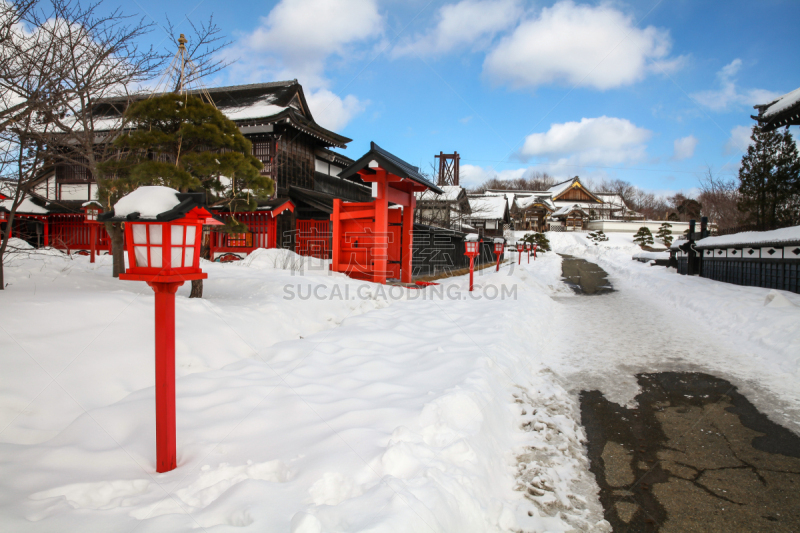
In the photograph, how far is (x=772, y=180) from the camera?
13414 millimetres

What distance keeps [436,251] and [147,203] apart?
45.8ft

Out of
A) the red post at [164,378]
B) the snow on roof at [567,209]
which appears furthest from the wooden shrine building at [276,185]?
the snow on roof at [567,209]

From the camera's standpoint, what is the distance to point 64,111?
21.9 ft

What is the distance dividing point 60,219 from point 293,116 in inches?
497

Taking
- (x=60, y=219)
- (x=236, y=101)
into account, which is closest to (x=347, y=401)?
(x=236, y=101)

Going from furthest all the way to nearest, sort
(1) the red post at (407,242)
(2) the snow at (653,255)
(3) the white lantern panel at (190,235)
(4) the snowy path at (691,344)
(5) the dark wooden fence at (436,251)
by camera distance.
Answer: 1. (2) the snow at (653,255)
2. (5) the dark wooden fence at (436,251)
3. (1) the red post at (407,242)
4. (4) the snowy path at (691,344)
5. (3) the white lantern panel at (190,235)

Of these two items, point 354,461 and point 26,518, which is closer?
point 26,518

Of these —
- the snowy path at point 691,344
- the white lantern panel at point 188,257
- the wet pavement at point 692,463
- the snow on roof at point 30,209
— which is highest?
the snow on roof at point 30,209

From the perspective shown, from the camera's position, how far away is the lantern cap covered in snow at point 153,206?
8.27 feet

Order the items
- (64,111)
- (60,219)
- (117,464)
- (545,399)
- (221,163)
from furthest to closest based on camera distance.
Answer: (60,219), (221,163), (64,111), (545,399), (117,464)

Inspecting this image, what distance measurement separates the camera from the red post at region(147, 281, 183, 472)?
2.55 meters

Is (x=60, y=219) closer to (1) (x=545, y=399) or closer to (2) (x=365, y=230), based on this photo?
(2) (x=365, y=230)

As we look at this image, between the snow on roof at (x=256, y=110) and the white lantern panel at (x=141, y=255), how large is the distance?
15859mm

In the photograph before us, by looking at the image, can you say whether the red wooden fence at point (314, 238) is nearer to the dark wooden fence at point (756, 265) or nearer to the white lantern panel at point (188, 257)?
the white lantern panel at point (188, 257)
